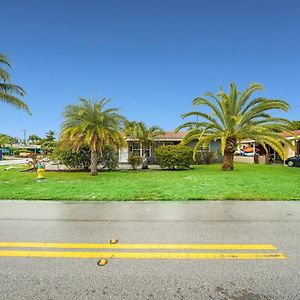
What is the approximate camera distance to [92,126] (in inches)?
658

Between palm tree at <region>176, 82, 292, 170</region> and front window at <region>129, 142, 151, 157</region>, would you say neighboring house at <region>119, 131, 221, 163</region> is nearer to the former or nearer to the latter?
front window at <region>129, 142, 151, 157</region>

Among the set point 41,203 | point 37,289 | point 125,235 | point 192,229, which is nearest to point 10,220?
point 41,203

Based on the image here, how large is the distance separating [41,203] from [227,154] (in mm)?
14696

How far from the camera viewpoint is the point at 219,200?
26.0ft

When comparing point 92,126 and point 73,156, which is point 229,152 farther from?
point 73,156

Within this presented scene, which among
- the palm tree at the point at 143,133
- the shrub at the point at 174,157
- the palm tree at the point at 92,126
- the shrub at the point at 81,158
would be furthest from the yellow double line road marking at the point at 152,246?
the palm tree at the point at 143,133

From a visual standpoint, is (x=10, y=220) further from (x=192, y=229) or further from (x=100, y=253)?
(x=192, y=229)

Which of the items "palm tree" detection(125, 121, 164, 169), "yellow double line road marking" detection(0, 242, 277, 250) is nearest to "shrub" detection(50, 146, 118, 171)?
"palm tree" detection(125, 121, 164, 169)

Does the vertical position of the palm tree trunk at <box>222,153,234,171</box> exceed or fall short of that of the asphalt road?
it exceeds it

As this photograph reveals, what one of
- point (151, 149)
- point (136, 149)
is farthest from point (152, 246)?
point (136, 149)

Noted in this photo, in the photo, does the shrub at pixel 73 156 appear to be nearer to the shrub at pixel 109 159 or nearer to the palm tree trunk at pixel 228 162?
the shrub at pixel 109 159

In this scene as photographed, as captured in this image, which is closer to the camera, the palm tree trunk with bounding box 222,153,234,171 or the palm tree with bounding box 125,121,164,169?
the palm tree trunk with bounding box 222,153,234,171

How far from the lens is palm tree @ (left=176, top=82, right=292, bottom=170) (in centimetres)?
1834

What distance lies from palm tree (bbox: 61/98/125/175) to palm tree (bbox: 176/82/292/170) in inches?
204
